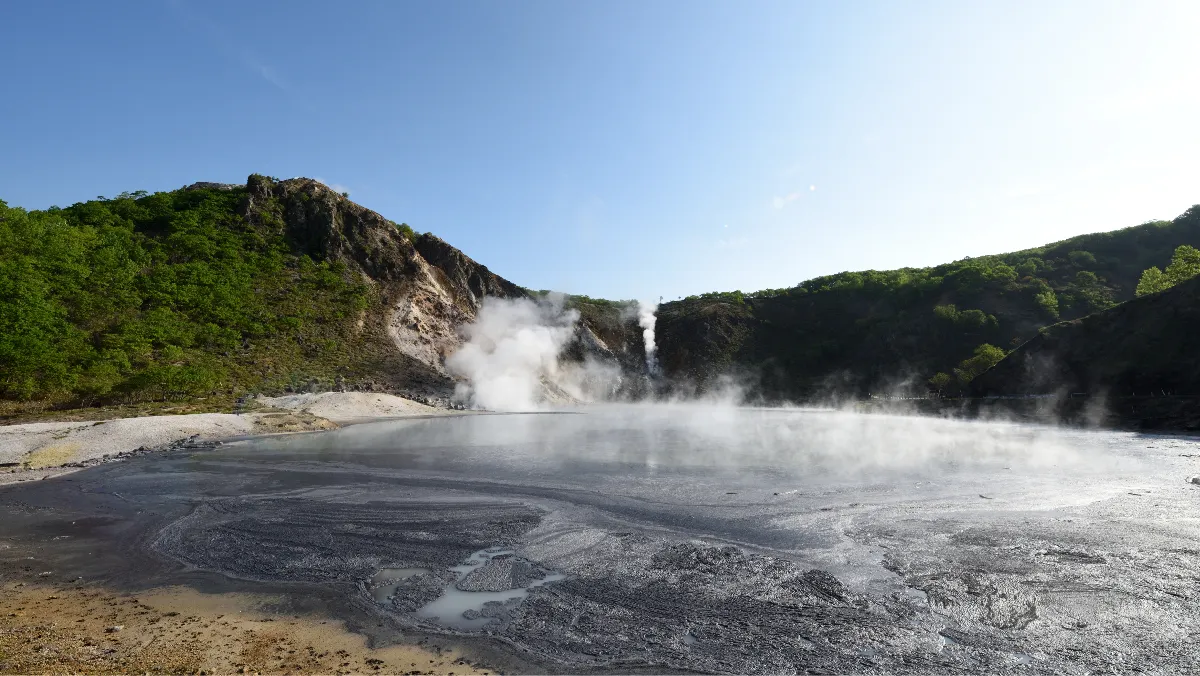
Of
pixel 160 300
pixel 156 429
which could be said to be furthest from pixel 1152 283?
pixel 160 300

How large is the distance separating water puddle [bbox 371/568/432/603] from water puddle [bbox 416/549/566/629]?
0.63 meters

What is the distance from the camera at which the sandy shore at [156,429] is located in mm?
19031

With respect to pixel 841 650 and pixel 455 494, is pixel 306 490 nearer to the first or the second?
pixel 455 494

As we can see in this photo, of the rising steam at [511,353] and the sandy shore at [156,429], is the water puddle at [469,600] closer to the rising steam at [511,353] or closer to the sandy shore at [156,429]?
the sandy shore at [156,429]

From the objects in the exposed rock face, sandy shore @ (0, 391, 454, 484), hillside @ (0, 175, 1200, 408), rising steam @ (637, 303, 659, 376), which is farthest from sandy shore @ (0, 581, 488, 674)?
rising steam @ (637, 303, 659, 376)

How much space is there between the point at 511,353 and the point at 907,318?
157ft

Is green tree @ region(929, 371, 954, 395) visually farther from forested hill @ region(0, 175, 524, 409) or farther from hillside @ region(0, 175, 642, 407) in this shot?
forested hill @ region(0, 175, 524, 409)

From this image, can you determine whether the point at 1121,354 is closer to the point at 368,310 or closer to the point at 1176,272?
the point at 1176,272

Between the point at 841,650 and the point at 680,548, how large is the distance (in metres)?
3.78

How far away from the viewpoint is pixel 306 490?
14.7 meters

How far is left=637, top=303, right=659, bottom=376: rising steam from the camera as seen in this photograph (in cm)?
7068

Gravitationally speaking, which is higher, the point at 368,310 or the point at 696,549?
the point at 368,310

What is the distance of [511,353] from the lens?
56344mm

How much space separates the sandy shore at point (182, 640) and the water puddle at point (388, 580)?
919 millimetres
